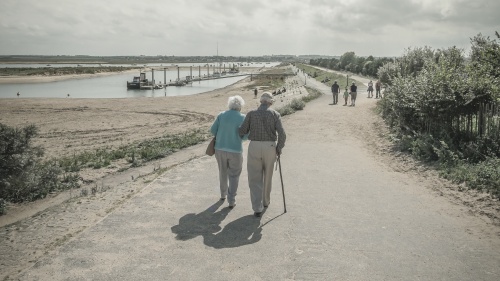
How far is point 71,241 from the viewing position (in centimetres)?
486

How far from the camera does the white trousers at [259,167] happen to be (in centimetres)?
556

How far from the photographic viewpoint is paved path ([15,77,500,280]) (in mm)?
4188

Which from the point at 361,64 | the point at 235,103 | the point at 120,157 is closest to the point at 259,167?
the point at 235,103

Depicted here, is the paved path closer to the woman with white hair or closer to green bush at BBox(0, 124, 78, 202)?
the woman with white hair

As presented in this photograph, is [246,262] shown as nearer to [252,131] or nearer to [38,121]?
[252,131]

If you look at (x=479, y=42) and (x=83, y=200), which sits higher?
(x=479, y=42)

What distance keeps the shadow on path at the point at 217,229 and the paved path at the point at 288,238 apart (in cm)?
1

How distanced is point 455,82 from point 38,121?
76.5 feet

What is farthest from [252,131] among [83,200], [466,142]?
[466,142]

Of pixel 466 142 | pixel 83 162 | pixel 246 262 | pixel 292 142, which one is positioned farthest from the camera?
pixel 292 142

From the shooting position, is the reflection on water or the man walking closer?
the man walking

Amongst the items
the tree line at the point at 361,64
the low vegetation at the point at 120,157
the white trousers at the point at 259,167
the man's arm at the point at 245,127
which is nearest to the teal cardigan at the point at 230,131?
the man's arm at the point at 245,127

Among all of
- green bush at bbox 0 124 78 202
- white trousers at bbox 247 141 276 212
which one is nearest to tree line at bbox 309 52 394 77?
white trousers at bbox 247 141 276 212

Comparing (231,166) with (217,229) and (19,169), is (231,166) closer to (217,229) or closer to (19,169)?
(217,229)
